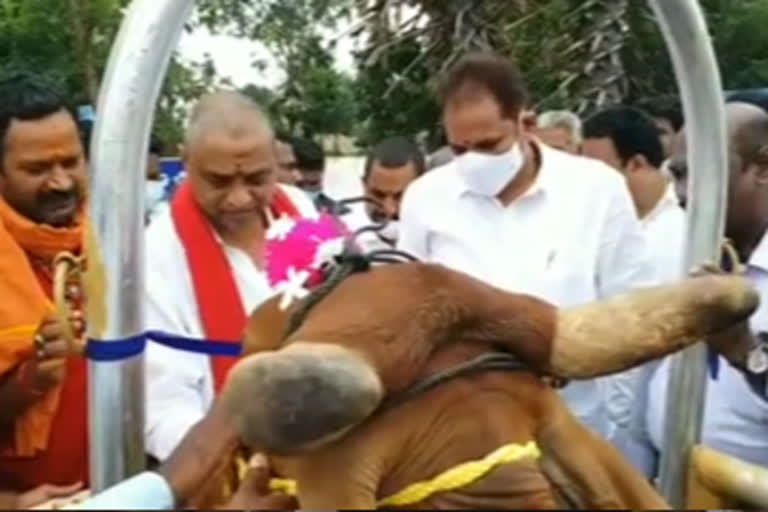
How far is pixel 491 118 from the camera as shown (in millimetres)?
3795

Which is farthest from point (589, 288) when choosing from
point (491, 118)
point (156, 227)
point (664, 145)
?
point (664, 145)

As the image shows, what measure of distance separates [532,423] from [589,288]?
78.9 inches

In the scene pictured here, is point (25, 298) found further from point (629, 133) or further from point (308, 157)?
point (308, 157)

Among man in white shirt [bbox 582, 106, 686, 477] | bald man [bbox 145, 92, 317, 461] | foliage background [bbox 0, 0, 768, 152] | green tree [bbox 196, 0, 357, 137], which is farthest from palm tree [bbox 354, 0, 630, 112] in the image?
green tree [bbox 196, 0, 357, 137]

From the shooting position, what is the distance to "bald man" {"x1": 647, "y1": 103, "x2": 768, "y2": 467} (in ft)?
11.0

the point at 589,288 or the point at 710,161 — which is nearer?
the point at 710,161

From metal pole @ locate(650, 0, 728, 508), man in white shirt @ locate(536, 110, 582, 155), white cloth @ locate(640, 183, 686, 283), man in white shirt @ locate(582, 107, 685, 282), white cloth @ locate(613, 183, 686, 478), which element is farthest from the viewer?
man in white shirt @ locate(536, 110, 582, 155)

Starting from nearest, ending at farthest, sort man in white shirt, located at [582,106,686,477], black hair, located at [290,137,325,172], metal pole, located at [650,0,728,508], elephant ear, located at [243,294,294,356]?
elephant ear, located at [243,294,294,356] → metal pole, located at [650,0,728,508] → man in white shirt, located at [582,106,686,477] → black hair, located at [290,137,325,172]

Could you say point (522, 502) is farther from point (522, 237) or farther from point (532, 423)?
point (522, 237)

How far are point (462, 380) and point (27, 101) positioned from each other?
185cm

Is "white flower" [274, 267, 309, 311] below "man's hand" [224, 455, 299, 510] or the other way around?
the other way around

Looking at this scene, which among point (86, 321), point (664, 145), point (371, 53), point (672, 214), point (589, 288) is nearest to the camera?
point (86, 321)

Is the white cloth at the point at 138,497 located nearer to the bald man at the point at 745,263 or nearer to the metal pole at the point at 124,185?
the metal pole at the point at 124,185

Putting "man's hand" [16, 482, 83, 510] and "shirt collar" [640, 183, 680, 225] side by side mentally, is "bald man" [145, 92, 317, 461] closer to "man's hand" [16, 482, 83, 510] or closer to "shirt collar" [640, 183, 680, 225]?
"man's hand" [16, 482, 83, 510]
